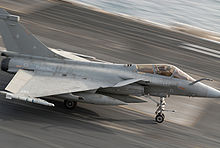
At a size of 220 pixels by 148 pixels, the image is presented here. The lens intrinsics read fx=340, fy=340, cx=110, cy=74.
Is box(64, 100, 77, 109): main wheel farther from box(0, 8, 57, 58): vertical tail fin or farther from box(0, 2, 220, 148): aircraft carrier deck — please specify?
box(0, 8, 57, 58): vertical tail fin

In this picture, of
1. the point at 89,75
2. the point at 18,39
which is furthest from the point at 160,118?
the point at 18,39

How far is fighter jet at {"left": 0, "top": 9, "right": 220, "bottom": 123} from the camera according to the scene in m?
17.8

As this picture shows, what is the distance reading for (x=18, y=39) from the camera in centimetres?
1870

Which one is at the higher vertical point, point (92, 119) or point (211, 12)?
point (211, 12)

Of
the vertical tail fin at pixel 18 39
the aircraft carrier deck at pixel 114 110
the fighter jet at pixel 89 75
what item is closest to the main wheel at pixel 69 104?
the fighter jet at pixel 89 75

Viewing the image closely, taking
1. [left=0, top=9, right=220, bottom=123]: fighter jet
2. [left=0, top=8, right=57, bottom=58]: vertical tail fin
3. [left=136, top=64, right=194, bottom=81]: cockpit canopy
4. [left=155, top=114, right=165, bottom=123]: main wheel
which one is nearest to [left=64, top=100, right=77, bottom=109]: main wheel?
[left=0, top=9, right=220, bottom=123]: fighter jet

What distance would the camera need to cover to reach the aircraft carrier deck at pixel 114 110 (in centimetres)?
1617

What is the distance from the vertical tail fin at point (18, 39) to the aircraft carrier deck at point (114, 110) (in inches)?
109

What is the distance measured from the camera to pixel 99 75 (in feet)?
59.8

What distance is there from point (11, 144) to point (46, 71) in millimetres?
4705

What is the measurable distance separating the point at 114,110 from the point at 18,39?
6614 mm

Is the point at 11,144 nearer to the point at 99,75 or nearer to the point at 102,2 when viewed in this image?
the point at 99,75

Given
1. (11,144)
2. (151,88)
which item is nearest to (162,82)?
(151,88)

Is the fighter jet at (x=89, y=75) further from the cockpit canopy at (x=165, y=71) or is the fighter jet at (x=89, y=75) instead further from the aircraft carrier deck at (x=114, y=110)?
the aircraft carrier deck at (x=114, y=110)
